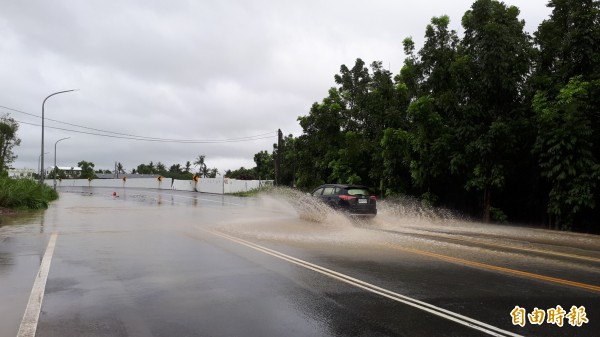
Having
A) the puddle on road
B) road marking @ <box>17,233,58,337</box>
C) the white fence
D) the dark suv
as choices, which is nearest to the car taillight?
the dark suv

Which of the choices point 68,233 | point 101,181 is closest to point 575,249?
point 68,233

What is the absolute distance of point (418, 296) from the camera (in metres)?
6.71

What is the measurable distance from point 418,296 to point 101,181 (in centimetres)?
9274

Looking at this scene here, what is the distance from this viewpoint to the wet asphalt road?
17.8 ft

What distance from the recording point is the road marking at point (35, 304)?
522cm

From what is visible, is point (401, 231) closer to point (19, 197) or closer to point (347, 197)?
point (347, 197)

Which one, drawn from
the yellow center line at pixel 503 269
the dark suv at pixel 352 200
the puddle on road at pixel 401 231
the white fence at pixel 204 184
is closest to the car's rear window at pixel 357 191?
the dark suv at pixel 352 200

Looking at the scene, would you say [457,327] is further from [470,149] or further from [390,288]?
[470,149]

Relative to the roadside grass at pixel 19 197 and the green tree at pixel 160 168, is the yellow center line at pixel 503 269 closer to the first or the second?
the roadside grass at pixel 19 197

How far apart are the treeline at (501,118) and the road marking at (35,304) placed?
47.9 ft

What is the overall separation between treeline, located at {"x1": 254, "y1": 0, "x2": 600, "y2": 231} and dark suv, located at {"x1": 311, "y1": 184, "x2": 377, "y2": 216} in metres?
3.67

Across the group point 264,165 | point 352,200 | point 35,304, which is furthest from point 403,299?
point 264,165

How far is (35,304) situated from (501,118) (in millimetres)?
16252

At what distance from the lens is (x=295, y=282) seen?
299 inches
